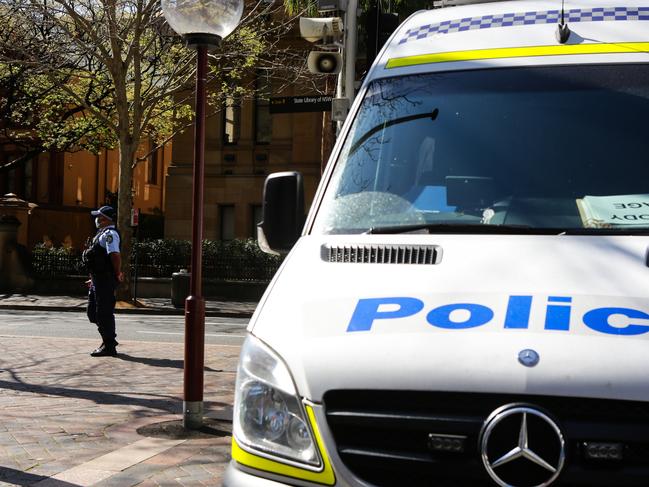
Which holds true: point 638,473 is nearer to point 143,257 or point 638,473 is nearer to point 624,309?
point 624,309

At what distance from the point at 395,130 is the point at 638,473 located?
2110mm

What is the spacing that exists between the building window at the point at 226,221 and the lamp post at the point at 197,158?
27.0m

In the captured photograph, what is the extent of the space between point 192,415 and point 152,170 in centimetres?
4079

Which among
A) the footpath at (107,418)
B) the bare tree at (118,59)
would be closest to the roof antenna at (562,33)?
the footpath at (107,418)

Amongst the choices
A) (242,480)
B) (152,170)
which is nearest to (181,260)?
(152,170)

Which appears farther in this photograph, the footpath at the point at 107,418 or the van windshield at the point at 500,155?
the footpath at the point at 107,418

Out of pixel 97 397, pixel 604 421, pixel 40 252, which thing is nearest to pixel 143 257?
pixel 40 252

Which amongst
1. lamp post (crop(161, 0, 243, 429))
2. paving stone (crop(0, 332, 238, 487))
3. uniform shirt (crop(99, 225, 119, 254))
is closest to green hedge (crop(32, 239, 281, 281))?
paving stone (crop(0, 332, 238, 487))

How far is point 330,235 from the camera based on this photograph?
3.67 m

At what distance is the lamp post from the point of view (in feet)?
21.9

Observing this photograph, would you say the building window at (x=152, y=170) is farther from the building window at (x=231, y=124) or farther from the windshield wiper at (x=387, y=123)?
the windshield wiper at (x=387, y=123)

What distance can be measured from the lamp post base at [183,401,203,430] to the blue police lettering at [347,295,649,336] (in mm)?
3900

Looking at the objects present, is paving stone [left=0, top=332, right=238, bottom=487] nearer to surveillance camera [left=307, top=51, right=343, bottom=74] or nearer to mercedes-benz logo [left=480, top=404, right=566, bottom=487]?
mercedes-benz logo [left=480, top=404, right=566, bottom=487]

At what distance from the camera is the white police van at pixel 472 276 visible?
2.61 m
